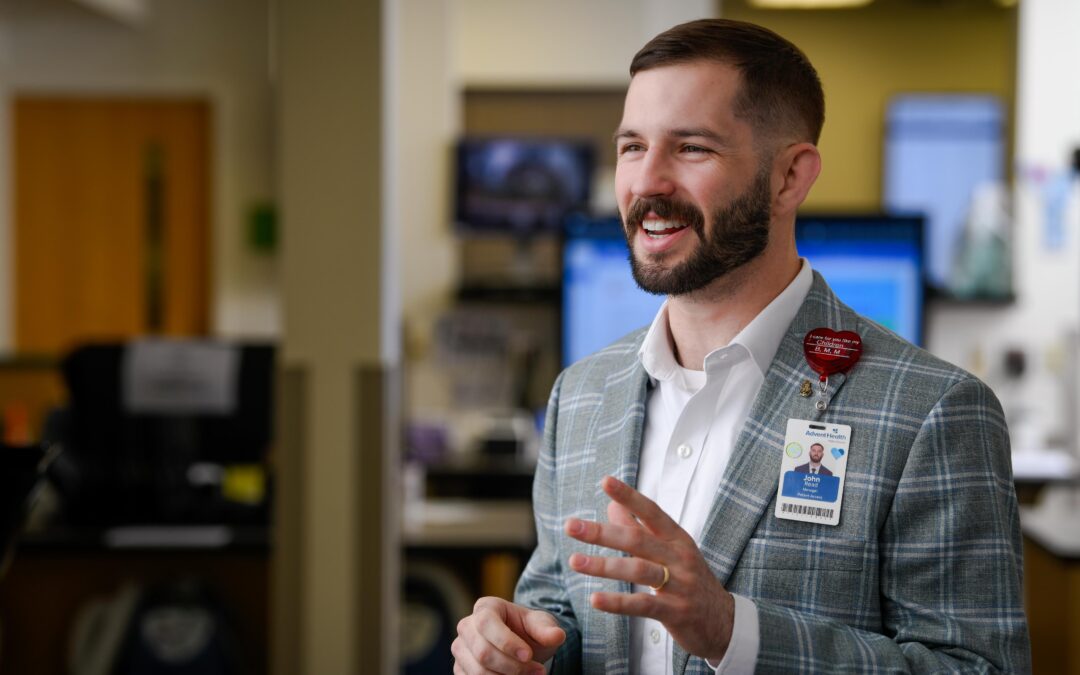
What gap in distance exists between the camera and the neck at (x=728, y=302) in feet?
3.75

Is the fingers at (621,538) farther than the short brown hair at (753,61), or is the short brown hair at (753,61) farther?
the short brown hair at (753,61)

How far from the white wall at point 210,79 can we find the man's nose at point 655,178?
17.9ft

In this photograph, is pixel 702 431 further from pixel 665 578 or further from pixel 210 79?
pixel 210 79

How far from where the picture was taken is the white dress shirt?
1.14m

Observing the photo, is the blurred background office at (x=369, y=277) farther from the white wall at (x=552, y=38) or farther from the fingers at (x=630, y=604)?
the fingers at (x=630, y=604)

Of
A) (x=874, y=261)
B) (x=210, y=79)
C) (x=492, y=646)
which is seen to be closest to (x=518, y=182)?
(x=210, y=79)

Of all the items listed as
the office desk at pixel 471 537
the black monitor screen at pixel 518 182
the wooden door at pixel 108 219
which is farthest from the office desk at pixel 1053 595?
the wooden door at pixel 108 219

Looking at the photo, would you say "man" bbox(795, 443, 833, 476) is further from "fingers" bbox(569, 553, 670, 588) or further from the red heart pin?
"fingers" bbox(569, 553, 670, 588)

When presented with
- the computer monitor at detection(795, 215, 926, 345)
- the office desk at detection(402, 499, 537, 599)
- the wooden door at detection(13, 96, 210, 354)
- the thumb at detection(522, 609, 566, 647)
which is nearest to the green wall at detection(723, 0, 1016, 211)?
the wooden door at detection(13, 96, 210, 354)

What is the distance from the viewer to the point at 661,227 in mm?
1114

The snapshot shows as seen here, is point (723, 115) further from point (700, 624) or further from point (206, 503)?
Answer: point (206, 503)

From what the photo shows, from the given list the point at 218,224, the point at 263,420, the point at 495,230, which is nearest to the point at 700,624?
the point at 263,420

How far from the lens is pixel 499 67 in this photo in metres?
5.94

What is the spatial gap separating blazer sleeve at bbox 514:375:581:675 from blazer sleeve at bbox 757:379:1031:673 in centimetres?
26
